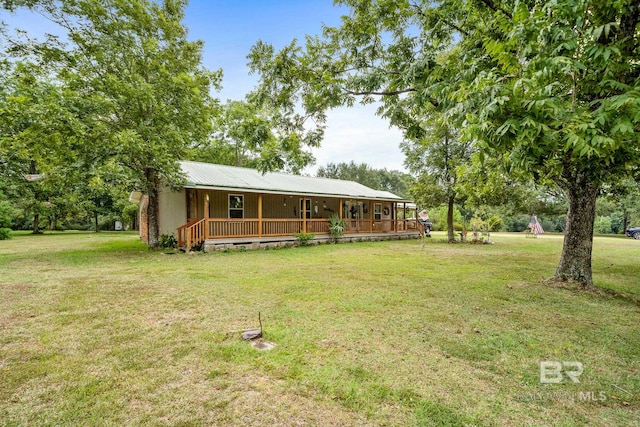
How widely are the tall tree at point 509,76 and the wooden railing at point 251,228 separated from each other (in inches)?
286

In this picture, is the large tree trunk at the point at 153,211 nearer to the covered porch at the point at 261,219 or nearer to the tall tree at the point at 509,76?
the covered porch at the point at 261,219

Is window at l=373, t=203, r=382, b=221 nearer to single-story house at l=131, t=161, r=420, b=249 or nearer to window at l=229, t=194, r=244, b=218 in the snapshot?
single-story house at l=131, t=161, r=420, b=249

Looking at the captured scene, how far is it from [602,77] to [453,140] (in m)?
14.9

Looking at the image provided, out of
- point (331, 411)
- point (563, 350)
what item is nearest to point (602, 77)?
point (563, 350)

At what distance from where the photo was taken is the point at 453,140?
55.8 feet

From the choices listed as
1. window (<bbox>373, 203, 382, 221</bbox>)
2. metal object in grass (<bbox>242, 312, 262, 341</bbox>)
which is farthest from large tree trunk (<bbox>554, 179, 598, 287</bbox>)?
window (<bbox>373, 203, 382, 221</bbox>)

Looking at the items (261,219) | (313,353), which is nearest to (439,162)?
(261,219)

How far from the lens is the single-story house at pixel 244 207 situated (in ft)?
40.0

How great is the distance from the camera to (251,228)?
13.4 m

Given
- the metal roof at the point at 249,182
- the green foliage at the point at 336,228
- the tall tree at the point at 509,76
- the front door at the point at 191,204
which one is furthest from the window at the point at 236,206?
the tall tree at the point at 509,76

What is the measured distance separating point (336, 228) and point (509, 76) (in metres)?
12.9

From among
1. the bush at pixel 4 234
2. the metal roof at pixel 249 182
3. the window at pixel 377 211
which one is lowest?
the bush at pixel 4 234

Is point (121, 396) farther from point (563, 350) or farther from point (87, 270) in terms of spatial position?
point (87, 270)

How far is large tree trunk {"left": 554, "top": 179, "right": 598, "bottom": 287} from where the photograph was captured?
6.43 metres
